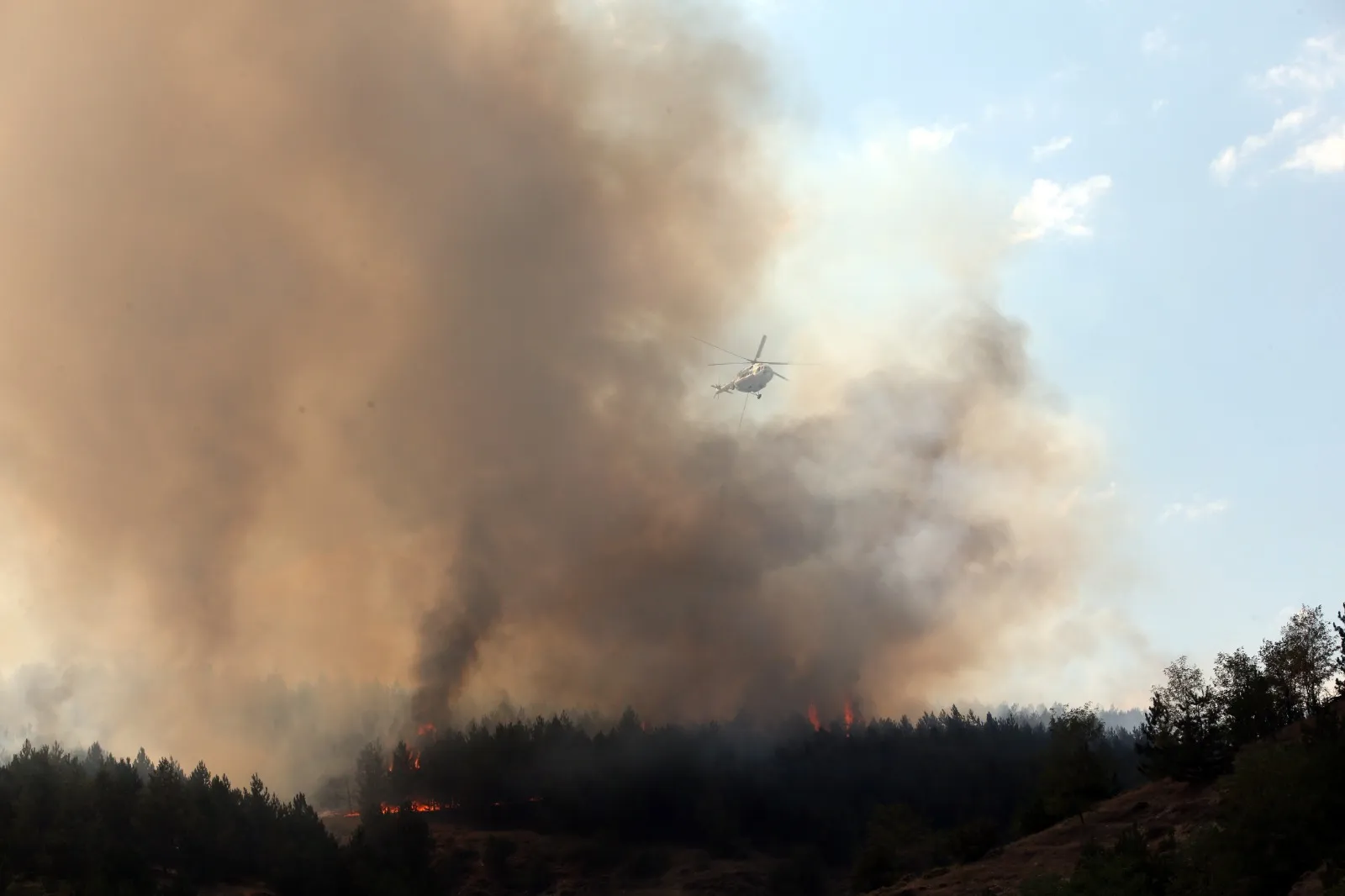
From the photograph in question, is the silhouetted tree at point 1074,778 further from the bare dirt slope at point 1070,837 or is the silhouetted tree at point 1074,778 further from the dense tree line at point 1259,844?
the dense tree line at point 1259,844

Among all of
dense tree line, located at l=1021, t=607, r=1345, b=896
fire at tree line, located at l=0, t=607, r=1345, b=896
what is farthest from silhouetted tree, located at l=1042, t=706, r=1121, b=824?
dense tree line, located at l=1021, t=607, r=1345, b=896

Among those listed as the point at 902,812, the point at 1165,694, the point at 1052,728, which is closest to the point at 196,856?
the point at 902,812

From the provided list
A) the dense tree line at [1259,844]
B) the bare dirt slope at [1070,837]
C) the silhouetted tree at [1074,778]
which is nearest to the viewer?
the dense tree line at [1259,844]

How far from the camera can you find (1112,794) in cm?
13850

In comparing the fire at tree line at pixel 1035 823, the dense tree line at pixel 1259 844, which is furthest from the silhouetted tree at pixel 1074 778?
the dense tree line at pixel 1259 844

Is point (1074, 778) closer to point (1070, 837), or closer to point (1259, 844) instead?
point (1070, 837)

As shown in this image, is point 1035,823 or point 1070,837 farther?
point 1035,823

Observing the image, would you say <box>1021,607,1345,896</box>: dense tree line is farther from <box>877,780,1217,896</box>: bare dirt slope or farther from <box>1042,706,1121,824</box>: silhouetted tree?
<box>1042,706,1121,824</box>: silhouetted tree

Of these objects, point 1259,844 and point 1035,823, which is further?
point 1035,823

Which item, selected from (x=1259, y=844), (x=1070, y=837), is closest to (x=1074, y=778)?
(x=1070, y=837)

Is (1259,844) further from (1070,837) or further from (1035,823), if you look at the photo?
(1035,823)

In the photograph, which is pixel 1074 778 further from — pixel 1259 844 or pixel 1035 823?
pixel 1259 844

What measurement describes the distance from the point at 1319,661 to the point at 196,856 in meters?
150

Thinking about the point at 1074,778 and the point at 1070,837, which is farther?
the point at 1074,778
